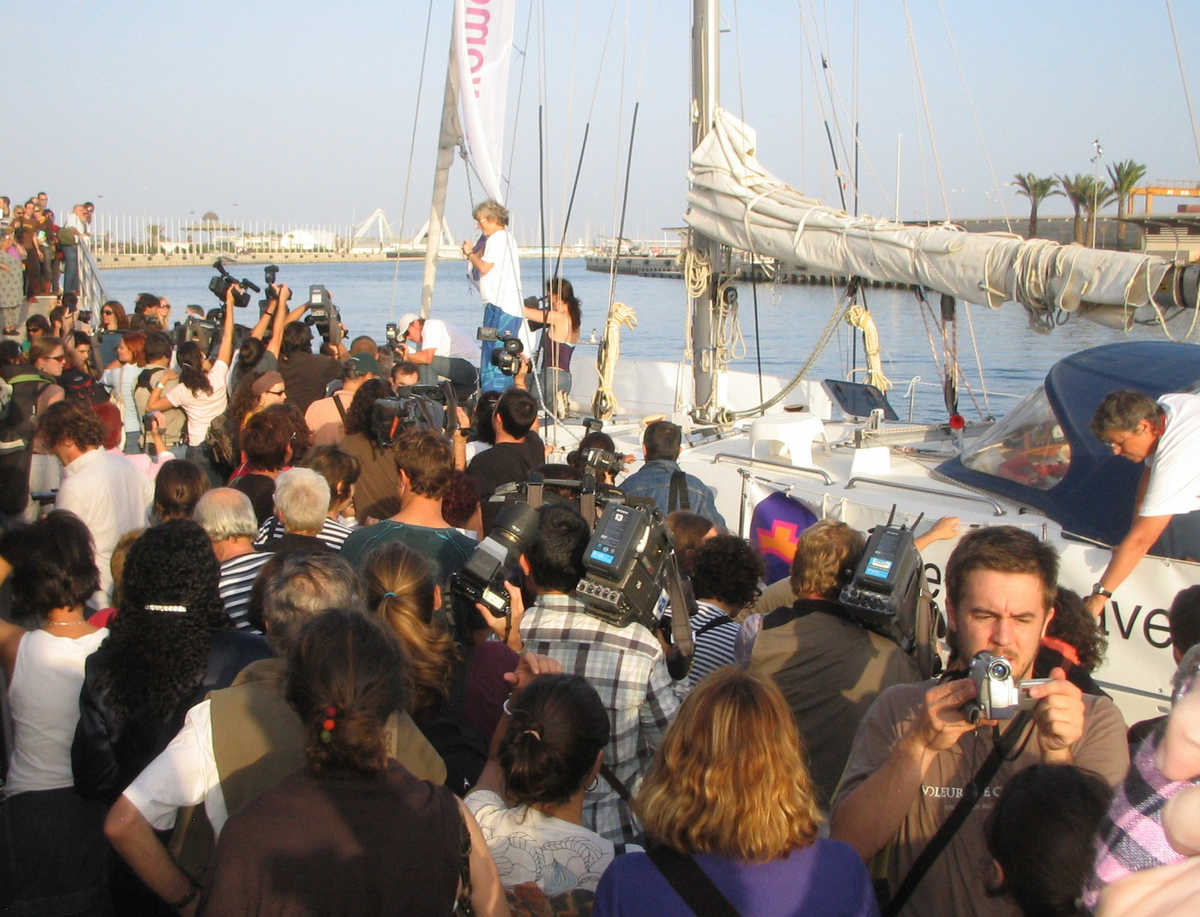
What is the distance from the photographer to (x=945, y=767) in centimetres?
214

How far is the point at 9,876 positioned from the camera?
2.78m

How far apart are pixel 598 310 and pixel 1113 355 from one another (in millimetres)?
32288

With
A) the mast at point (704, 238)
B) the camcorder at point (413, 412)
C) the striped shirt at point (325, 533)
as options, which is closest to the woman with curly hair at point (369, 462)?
the camcorder at point (413, 412)

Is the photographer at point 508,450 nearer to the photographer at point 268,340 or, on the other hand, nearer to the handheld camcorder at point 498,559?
the handheld camcorder at point 498,559

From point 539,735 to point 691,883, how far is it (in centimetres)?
53

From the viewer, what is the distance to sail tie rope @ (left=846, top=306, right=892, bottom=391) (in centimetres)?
747

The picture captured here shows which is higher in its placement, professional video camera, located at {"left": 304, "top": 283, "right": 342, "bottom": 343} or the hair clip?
professional video camera, located at {"left": 304, "top": 283, "right": 342, "bottom": 343}

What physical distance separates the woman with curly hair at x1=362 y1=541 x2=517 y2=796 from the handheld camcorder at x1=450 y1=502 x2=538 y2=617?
0.12 m

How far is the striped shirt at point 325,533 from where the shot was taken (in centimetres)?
416

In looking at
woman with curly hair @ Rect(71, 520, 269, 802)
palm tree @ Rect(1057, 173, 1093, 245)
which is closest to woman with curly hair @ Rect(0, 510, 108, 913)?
woman with curly hair @ Rect(71, 520, 269, 802)

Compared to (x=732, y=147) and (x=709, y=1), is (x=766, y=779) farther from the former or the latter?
(x=709, y=1)

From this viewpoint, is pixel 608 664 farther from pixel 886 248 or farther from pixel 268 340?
pixel 268 340

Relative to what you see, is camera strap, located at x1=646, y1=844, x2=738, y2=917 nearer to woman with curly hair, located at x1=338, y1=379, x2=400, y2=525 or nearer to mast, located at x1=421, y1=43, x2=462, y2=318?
woman with curly hair, located at x1=338, y1=379, x2=400, y2=525

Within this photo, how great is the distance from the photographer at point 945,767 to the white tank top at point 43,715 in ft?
6.40
